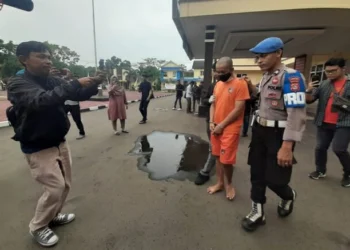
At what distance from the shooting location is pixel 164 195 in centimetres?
278

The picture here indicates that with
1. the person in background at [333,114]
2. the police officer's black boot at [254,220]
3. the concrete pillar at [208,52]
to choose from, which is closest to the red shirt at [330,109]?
the person in background at [333,114]

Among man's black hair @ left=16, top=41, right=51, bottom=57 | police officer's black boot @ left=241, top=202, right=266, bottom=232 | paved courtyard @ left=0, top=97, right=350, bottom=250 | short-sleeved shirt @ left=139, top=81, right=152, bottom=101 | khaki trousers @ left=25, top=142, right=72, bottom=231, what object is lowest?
paved courtyard @ left=0, top=97, right=350, bottom=250

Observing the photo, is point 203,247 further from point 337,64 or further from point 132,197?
point 337,64

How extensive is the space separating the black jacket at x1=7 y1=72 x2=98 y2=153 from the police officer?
1.51 metres

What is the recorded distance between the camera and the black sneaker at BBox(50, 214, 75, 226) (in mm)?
2164

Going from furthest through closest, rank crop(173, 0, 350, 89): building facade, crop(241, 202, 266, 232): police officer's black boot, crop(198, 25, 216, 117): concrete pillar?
1. crop(198, 25, 216, 117): concrete pillar
2. crop(173, 0, 350, 89): building facade
3. crop(241, 202, 266, 232): police officer's black boot

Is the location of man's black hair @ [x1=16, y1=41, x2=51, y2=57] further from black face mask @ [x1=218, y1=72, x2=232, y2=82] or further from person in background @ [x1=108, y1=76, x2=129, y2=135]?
person in background @ [x1=108, y1=76, x2=129, y2=135]

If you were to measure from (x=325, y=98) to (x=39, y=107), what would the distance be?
3.38 m

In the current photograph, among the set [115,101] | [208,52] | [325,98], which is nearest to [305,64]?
[208,52]

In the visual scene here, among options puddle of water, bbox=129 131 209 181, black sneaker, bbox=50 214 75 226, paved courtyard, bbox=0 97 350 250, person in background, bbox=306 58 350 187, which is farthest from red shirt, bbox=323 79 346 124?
black sneaker, bbox=50 214 75 226

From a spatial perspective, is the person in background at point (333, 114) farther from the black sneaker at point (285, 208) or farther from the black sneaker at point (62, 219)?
the black sneaker at point (62, 219)

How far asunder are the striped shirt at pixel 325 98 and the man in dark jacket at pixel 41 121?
2940mm

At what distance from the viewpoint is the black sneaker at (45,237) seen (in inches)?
74.2

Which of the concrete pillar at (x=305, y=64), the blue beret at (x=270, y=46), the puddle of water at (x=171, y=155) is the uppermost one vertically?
the concrete pillar at (x=305, y=64)
